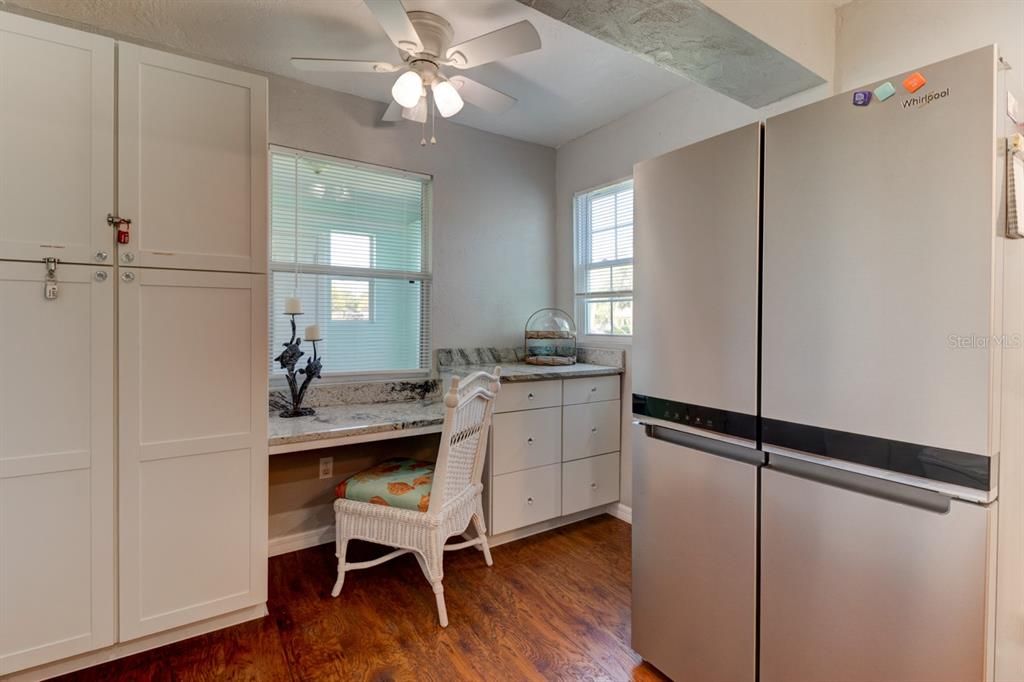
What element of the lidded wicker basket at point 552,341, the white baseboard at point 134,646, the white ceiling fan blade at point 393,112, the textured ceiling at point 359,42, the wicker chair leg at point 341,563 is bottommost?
the white baseboard at point 134,646

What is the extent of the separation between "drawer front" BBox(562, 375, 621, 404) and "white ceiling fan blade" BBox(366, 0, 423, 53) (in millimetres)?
1789

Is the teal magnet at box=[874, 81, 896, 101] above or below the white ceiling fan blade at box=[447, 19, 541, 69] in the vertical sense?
below

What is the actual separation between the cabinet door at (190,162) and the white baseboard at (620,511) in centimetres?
241

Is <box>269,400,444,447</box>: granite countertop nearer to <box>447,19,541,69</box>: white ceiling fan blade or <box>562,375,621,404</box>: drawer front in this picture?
<box>562,375,621,404</box>: drawer front

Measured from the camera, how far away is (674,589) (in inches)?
61.2

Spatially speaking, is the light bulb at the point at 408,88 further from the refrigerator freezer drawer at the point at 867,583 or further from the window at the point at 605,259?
the refrigerator freezer drawer at the point at 867,583

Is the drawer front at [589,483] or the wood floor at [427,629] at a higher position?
the drawer front at [589,483]

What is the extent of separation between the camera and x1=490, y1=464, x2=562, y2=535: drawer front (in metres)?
2.57

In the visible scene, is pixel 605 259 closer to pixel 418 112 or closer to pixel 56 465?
pixel 418 112

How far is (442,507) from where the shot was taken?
2.04m

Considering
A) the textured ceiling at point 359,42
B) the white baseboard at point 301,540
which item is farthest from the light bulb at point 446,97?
the white baseboard at point 301,540

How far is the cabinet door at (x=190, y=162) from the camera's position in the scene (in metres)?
1.67

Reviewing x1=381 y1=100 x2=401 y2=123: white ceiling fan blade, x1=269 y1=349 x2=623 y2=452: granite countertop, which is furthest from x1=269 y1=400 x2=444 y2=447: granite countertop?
x1=381 y1=100 x2=401 y2=123: white ceiling fan blade

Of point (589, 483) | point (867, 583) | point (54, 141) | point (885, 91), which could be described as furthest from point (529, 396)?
point (54, 141)
